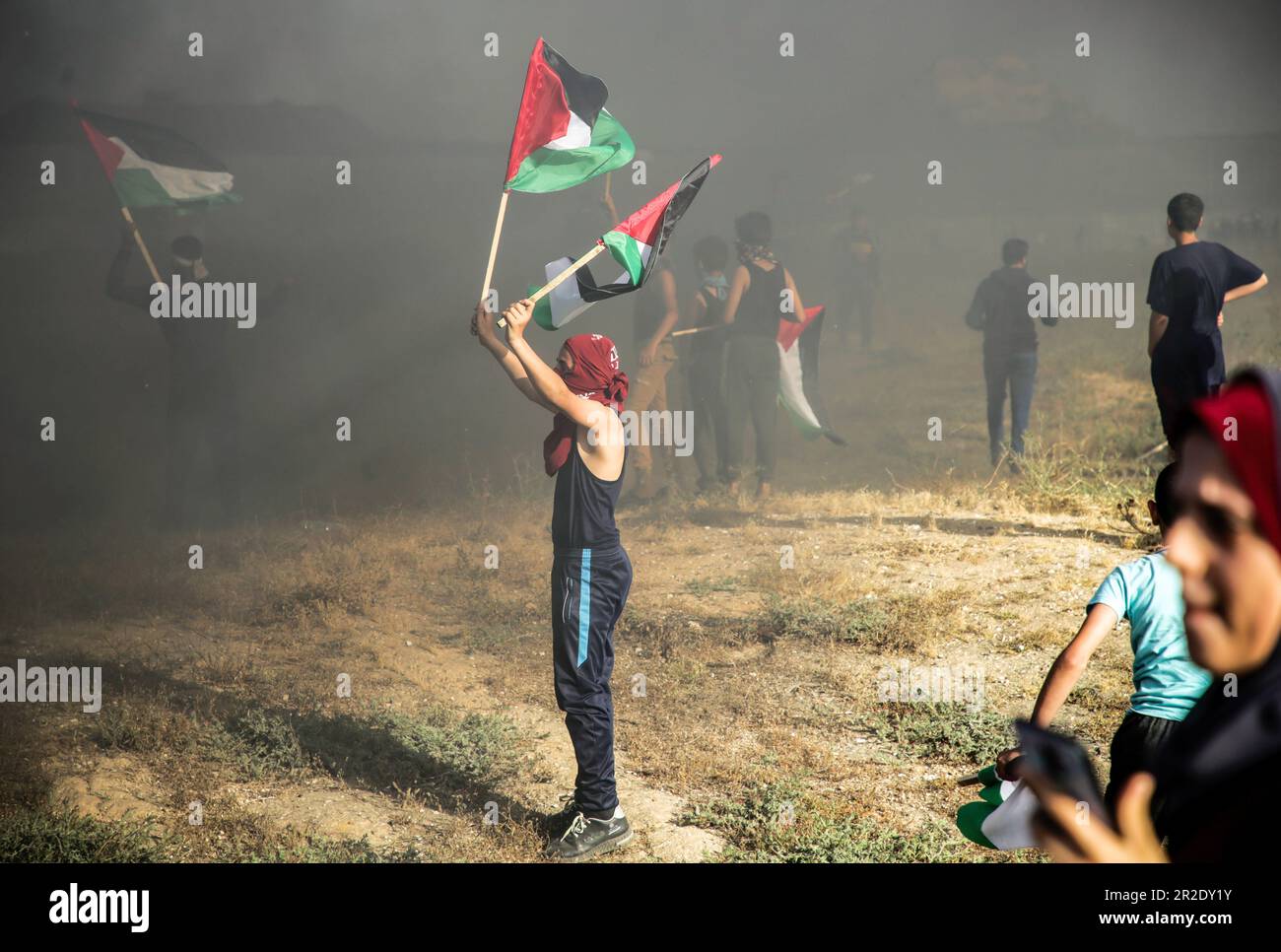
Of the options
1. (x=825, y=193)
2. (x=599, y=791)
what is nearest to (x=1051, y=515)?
(x=599, y=791)

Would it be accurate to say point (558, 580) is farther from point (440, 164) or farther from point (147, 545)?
point (440, 164)

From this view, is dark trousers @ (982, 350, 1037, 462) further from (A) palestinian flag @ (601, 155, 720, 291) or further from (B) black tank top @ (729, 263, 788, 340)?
(A) palestinian flag @ (601, 155, 720, 291)

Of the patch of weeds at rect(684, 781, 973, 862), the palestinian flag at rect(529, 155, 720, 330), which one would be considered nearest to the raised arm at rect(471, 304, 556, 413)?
the palestinian flag at rect(529, 155, 720, 330)

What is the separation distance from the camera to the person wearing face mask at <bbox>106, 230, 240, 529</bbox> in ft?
24.3

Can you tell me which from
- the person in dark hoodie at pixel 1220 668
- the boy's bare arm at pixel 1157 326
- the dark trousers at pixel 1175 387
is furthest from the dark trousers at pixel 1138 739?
the boy's bare arm at pixel 1157 326

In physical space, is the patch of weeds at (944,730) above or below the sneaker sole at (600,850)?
above

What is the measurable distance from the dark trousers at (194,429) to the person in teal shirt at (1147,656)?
254 inches

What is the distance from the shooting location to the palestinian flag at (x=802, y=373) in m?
8.78

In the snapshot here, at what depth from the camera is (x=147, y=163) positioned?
7.38 metres

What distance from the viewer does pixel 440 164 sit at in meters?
18.6

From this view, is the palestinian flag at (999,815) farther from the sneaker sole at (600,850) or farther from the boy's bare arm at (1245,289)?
the boy's bare arm at (1245,289)

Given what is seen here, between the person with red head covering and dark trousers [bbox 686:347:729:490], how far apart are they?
16.7 ft

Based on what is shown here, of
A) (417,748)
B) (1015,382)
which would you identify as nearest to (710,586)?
(417,748)

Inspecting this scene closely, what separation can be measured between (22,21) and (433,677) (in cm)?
1309
